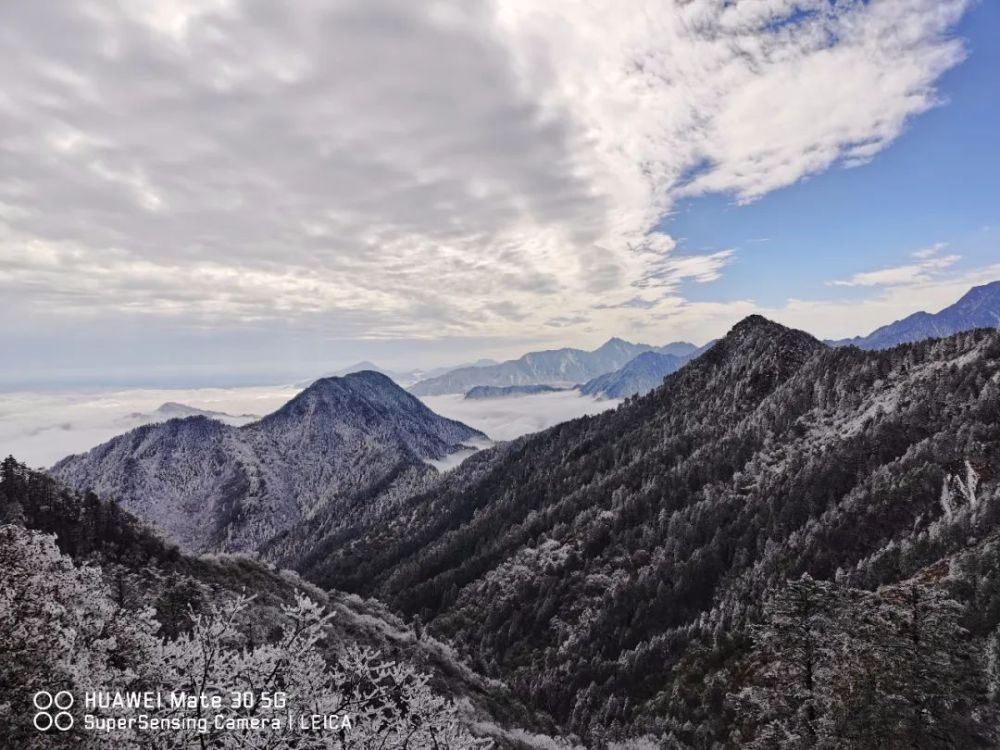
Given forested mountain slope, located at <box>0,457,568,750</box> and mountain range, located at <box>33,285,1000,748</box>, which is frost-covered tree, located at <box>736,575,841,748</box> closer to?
mountain range, located at <box>33,285,1000,748</box>

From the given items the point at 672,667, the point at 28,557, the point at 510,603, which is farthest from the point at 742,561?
the point at 28,557

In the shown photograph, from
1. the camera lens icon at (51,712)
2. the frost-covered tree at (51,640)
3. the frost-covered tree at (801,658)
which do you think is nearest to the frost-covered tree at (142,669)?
the frost-covered tree at (51,640)

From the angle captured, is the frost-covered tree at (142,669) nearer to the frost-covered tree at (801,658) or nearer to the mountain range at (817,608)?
the frost-covered tree at (801,658)

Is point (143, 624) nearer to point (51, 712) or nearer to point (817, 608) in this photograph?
point (51, 712)

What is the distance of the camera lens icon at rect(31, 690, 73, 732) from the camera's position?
50.8 feet

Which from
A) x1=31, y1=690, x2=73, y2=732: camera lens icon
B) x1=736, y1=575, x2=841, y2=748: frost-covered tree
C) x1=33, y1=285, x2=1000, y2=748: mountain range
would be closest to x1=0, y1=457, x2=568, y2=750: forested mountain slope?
x1=31, y1=690, x2=73, y2=732: camera lens icon

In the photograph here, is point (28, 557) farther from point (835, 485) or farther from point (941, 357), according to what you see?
point (941, 357)

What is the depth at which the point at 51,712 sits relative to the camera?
1577 centimetres

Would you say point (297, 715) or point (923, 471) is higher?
point (297, 715)

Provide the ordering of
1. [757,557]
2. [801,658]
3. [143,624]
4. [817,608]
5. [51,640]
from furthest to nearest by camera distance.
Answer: [757,557] → [817,608] → [801,658] → [143,624] → [51,640]

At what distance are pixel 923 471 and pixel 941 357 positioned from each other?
62.8 metres

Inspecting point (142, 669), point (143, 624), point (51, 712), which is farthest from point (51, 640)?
point (143, 624)

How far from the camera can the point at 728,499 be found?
19688 centimetres

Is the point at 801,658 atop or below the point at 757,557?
atop
